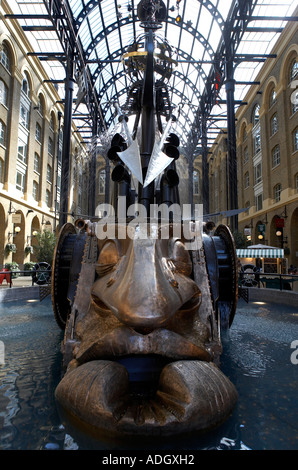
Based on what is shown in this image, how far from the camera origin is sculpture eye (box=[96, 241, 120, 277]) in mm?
2340

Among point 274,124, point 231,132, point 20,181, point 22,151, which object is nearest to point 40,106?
point 22,151

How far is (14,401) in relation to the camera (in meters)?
2.11

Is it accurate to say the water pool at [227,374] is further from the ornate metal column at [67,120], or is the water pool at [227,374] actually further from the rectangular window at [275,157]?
the rectangular window at [275,157]

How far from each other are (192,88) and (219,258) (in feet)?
67.9

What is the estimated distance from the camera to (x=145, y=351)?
79.0 inches

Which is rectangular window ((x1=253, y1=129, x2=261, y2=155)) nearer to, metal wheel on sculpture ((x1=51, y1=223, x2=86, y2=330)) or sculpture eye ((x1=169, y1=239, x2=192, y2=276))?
metal wheel on sculpture ((x1=51, y1=223, x2=86, y2=330))

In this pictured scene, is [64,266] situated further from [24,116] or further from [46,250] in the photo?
[24,116]

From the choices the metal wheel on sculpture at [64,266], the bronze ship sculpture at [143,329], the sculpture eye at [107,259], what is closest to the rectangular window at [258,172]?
the bronze ship sculpture at [143,329]

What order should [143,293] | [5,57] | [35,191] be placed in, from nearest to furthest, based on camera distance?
1. [143,293]
2. [5,57]
3. [35,191]

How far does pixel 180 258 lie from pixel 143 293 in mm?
868

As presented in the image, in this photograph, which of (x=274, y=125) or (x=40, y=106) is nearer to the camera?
(x=274, y=125)

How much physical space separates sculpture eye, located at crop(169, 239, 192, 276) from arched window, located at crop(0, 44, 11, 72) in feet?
75.2

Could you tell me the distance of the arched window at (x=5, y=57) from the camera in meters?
19.6

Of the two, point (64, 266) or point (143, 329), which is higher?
point (64, 266)
